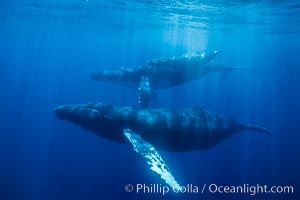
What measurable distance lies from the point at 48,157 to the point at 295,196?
21790mm

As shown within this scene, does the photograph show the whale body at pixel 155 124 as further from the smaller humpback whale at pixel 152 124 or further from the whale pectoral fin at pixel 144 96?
the whale pectoral fin at pixel 144 96

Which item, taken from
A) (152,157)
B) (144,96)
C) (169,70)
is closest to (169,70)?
(169,70)

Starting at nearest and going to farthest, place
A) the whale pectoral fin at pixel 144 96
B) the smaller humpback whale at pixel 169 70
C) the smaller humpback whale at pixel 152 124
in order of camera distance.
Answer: the smaller humpback whale at pixel 152 124 < the whale pectoral fin at pixel 144 96 < the smaller humpback whale at pixel 169 70

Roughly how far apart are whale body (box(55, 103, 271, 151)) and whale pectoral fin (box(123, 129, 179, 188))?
22.5 inches

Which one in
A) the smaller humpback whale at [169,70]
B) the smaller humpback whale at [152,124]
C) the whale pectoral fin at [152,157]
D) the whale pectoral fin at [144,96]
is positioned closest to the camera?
the whale pectoral fin at [152,157]

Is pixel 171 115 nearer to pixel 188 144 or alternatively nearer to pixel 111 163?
→ pixel 188 144

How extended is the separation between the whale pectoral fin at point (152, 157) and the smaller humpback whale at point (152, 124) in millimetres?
82

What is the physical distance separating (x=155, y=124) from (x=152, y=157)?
6.74 feet

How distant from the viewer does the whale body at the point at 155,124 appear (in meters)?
11.5

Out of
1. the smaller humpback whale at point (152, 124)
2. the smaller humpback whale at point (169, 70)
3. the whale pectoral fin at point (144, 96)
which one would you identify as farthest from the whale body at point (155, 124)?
the smaller humpback whale at point (169, 70)

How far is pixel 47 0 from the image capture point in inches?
1156

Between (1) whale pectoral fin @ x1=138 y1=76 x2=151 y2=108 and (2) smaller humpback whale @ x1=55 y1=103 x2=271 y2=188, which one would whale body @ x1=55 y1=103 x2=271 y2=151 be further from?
(1) whale pectoral fin @ x1=138 y1=76 x2=151 y2=108

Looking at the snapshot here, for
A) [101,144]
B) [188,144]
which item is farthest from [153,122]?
[101,144]

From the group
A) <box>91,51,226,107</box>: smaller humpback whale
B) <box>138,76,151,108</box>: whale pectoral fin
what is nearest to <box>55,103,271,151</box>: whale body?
<box>138,76,151,108</box>: whale pectoral fin
